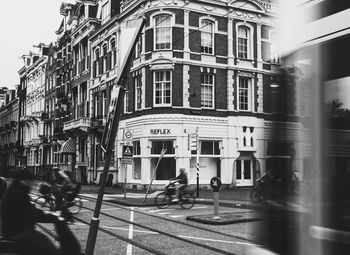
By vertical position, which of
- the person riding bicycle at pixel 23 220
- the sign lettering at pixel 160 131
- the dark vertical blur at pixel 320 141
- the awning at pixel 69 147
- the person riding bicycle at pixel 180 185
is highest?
the sign lettering at pixel 160 131

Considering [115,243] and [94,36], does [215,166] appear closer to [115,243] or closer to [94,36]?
[94,36]

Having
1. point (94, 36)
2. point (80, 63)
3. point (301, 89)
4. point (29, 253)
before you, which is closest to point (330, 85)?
point (301, 89)

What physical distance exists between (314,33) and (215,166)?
2640 centimetres

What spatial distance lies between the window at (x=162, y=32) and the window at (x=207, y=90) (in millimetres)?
3211

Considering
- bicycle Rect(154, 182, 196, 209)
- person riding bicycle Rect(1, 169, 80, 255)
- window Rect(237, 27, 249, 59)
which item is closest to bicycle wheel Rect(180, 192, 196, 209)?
bicycle Rect(154, 182, 196, 209)

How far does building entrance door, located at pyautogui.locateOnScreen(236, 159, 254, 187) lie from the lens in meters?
29.6

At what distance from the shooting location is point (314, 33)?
308 cm

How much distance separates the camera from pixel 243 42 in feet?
102

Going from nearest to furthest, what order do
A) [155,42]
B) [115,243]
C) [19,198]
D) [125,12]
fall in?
[19,198], [115,243], [155,42], [125,12]

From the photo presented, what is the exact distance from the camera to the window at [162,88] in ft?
93.0

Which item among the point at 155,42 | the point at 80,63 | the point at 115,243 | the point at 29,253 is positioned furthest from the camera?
the point at 80,63

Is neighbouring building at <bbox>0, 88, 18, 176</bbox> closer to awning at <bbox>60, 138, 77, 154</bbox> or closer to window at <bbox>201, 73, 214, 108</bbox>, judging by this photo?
awning at <bbox>60, 138, 77, 154</bbox>

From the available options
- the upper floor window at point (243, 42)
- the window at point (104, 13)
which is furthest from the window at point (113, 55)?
the upper floor window at point (243, 42)

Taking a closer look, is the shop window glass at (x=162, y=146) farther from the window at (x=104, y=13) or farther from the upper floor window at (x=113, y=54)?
the window at (x=104, y=13)
